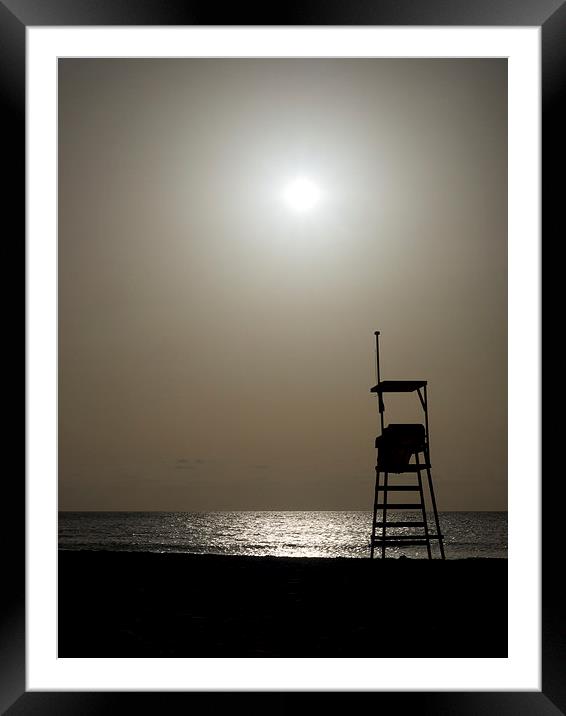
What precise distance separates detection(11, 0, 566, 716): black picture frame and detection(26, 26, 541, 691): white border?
0.04 metres

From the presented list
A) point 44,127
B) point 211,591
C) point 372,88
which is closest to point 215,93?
point 372,88

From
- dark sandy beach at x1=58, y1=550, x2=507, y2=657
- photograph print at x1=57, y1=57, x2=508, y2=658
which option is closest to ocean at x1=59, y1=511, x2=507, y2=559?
photograph print at x1=57, y1=57, x2=508, y2=658

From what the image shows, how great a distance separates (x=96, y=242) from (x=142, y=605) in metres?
9.16

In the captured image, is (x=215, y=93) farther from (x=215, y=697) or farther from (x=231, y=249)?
(x=215, y=697)

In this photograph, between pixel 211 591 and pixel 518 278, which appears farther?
pixel 211 591

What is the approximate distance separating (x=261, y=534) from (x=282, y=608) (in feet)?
66.0

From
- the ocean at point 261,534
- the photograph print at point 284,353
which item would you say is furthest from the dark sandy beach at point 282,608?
the ocean at point 261,534

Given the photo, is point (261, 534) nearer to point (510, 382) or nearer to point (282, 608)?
point (282, 608)

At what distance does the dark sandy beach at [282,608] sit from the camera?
5.27m

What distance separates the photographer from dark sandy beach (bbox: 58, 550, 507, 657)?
208 inches

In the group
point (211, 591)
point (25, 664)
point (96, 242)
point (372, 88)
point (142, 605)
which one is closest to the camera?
point (25, 664)

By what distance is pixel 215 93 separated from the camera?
10.9 metres

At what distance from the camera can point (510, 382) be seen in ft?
10.7

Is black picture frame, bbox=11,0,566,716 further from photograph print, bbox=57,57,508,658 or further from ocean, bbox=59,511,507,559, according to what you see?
ocean, bbox=59,511,507,559
